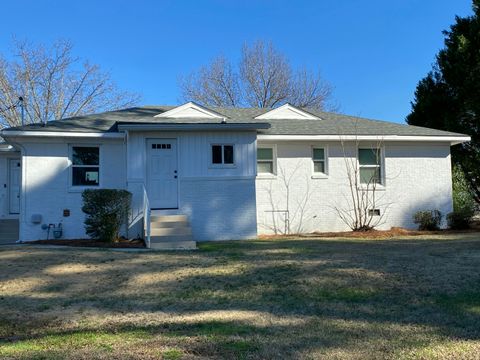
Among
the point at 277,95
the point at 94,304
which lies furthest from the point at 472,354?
the point at 277,95

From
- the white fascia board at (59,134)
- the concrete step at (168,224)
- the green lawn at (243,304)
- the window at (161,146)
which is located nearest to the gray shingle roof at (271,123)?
the white fascia board at (59,134)

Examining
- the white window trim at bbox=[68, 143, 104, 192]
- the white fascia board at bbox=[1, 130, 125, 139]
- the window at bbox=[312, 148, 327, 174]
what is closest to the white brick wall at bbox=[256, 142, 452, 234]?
the window at bbox=[312, 148, 327, 174]

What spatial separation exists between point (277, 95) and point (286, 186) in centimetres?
1926

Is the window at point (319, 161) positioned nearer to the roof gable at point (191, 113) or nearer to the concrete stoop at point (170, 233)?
the roof gable at point (191, 113)

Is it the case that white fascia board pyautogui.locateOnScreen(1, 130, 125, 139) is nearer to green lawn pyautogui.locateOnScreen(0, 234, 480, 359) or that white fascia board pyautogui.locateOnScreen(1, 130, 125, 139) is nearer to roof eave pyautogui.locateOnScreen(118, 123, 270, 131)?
roof eave pyautogui.locateOnScreen(118, 123, 270, 131)

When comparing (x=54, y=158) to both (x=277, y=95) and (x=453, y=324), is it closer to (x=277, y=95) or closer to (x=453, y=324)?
(x=453, y=324)

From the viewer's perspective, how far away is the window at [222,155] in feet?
41.3

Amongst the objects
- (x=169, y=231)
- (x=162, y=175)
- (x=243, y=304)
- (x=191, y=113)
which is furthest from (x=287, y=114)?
(x=243, y=304)

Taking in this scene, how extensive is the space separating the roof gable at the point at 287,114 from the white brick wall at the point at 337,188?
76.9 inches

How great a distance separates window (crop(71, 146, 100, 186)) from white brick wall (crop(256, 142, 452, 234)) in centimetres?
504

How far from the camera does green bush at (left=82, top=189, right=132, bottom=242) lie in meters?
10.6

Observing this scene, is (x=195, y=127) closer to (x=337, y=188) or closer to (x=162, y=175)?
(x=162, y=175)

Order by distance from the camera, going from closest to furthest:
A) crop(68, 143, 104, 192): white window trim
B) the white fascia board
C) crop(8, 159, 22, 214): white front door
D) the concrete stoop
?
the concrete stoop < the white fascia board < crop(68, 143, 104, 192): white window trim < crop(8, 159, 22, 214): white front door

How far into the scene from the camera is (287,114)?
15922 millimetres
